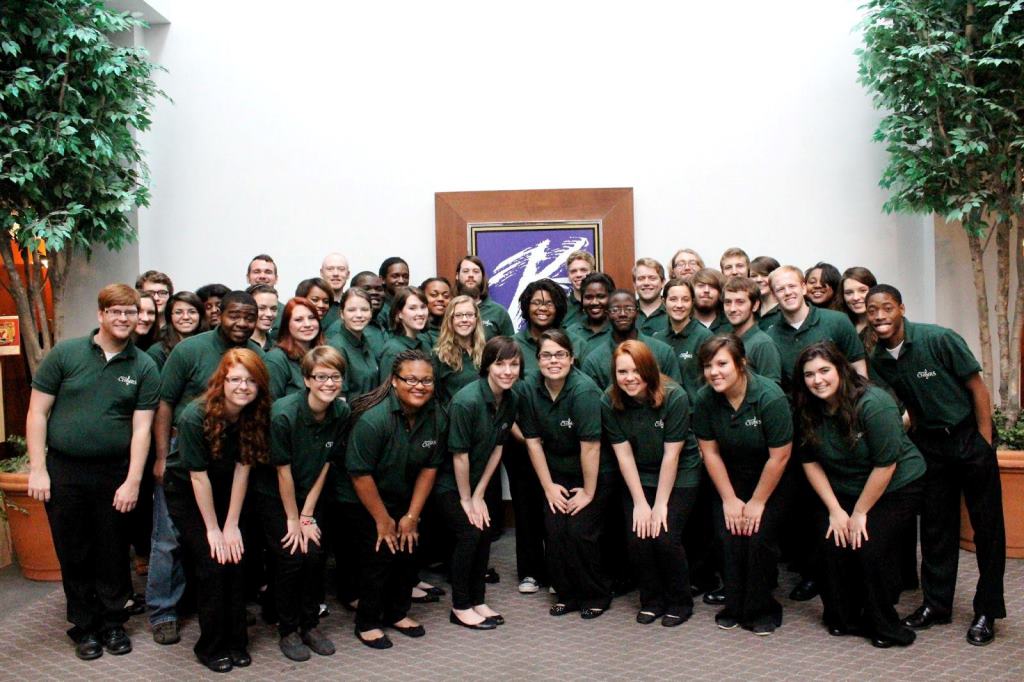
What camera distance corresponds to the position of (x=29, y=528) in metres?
5.03

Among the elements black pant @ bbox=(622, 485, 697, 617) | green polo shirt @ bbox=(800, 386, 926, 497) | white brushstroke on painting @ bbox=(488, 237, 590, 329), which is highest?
white brushstroke on painting @ bbox=(488, 237, 590, 329)

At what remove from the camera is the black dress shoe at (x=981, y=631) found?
385cm

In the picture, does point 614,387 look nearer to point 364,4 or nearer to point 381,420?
point 381,420

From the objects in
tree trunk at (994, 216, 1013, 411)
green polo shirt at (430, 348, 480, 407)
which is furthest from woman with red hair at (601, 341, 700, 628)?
tree trunk at (994, 216, 1013, 411)

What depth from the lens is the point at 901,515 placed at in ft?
12.7

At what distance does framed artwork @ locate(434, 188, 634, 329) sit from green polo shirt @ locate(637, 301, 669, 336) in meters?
1.12

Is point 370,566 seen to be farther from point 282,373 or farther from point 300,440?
point 282,373

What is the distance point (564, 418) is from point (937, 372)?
160cm

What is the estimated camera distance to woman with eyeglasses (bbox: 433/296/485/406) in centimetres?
467

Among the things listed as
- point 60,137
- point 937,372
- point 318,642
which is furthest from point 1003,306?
point 60,137

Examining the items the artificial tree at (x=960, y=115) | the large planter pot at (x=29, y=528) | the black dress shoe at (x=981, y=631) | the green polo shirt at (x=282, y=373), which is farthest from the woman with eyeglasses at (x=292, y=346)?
the artificial tree at (x=960, y=115)

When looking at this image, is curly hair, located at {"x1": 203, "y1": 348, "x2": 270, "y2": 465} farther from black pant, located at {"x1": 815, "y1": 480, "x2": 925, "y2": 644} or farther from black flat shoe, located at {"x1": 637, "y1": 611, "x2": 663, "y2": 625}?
black pant, located at {"x1": 815, "y1": 480, "x2": 925, "y2": 644}

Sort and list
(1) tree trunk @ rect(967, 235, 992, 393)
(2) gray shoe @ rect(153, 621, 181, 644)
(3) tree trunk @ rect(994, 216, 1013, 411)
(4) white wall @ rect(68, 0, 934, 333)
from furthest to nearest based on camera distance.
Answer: (4) white wall @ rect(68, 0, 934, 333)
(1) tree trunk @ rect(967, 235, 992, 393)
(3) tree trunk @ rect(994, 216, 1013, 411)
(2) gray shoe @ rect(153, 621, 181, 644)

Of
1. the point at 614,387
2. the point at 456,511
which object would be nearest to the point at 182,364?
the point at 456,511
